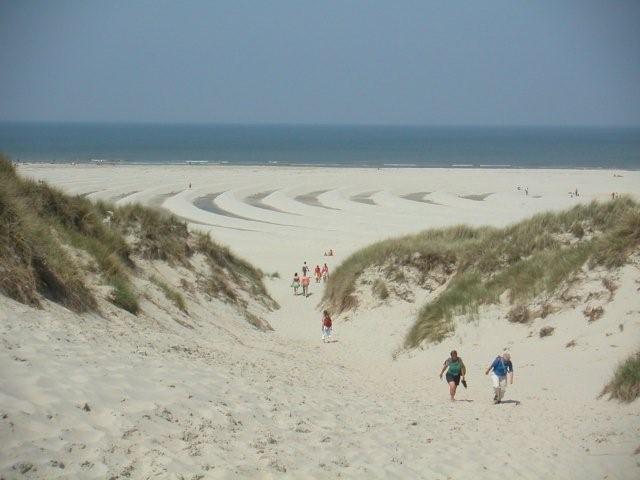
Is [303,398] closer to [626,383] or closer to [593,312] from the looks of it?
[626,383]

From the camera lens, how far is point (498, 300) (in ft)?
48.9

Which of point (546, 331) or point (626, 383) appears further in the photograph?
point (546, 331)

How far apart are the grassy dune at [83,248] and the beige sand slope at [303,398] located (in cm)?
74

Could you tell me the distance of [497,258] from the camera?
55.8 feet

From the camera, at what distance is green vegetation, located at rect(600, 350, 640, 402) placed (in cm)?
910

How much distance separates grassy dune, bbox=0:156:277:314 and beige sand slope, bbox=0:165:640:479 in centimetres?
74

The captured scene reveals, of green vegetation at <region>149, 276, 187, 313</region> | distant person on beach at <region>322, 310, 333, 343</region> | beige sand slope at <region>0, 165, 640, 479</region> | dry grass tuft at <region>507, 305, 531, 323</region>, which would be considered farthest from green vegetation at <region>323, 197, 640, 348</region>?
green vegetation at <region>149, 276, 187, 313</region>

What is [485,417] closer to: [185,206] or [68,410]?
[68,410]

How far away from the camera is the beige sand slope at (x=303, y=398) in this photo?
5.80 metres

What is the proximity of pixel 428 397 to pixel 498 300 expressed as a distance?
4.25 meters

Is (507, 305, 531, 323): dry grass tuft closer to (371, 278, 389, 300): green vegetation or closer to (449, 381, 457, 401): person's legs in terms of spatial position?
(449, 381, 457, 401): person's legs

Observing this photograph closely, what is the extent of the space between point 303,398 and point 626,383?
435 cm

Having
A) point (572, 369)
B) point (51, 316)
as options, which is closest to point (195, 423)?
point (51, 316)

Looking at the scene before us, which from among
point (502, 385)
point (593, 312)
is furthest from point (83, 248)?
point (593, 312)
